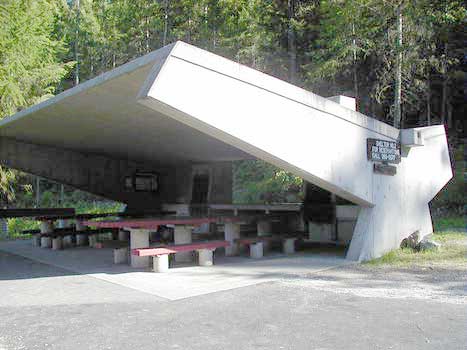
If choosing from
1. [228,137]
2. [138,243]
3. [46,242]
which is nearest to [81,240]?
[46,242]

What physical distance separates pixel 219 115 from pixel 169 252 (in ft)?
8.95

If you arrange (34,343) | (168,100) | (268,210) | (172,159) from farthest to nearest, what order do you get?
(172,159), (268,210), (168,100), (34,343)

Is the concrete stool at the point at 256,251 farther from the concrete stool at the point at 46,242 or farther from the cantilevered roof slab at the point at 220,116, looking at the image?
the concrete stool at the point at 46,242

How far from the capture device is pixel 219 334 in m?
4.16

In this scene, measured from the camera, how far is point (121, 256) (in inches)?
342

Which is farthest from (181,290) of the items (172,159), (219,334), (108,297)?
(172,159)

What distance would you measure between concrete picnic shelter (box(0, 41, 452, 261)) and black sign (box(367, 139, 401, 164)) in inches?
1.7

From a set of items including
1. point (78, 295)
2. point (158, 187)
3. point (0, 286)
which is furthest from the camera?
point (158, 187)

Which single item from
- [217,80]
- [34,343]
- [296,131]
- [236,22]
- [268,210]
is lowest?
[34,343]

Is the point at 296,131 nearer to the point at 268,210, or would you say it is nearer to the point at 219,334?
the point at 219,334

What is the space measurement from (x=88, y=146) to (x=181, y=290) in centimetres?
756

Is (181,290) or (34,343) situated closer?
(34,343)

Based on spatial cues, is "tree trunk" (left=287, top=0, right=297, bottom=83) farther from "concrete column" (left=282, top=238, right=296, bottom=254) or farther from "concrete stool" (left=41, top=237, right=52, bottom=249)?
"concrete stool" (left=41, top=237, right=52, bottom=249)

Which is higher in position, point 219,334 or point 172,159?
point 172,159
